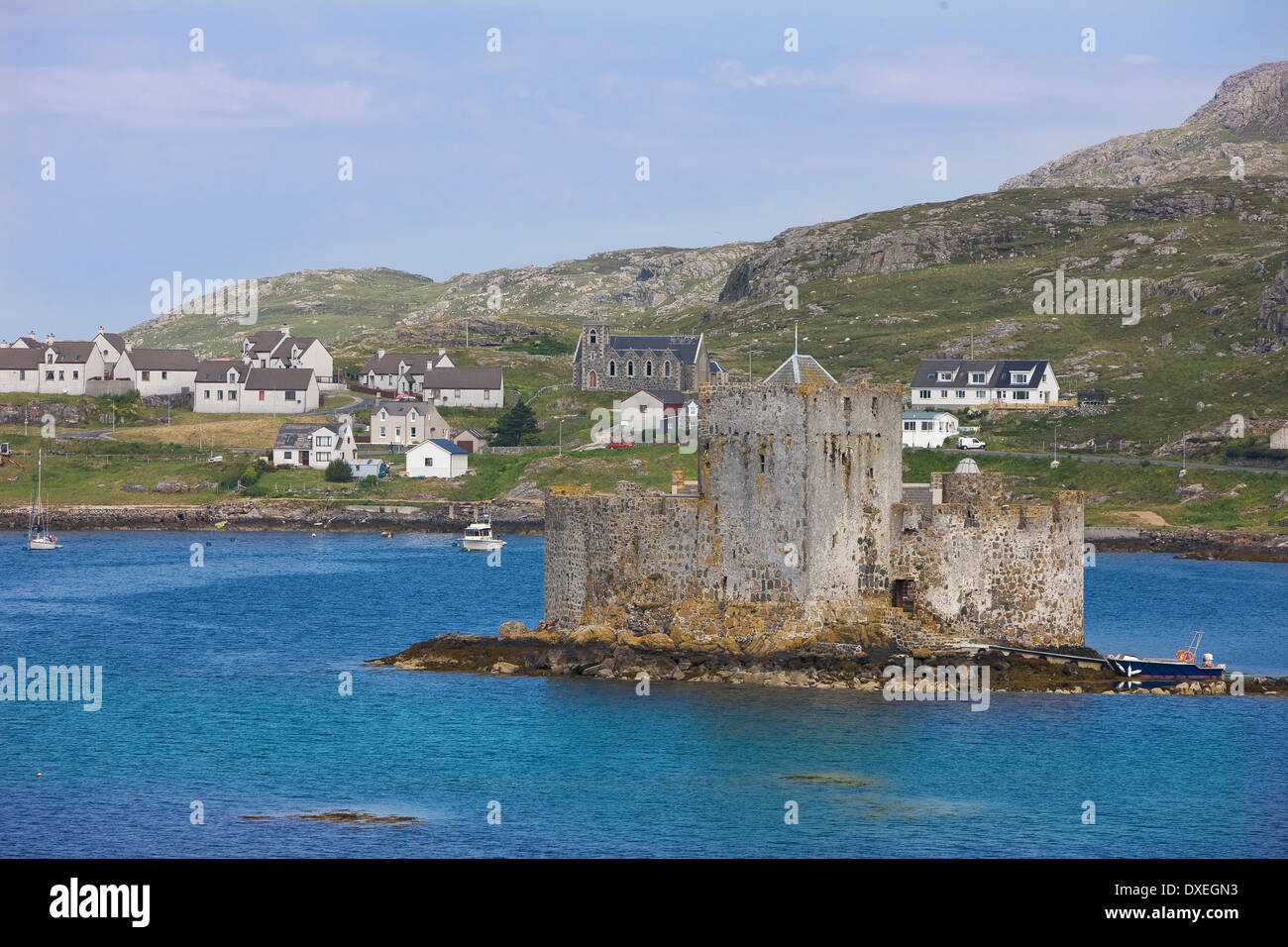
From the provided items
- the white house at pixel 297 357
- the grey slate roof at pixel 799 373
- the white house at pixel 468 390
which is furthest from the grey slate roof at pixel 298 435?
the grey slate roof at pixel 799 373

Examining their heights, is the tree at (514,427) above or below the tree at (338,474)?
above

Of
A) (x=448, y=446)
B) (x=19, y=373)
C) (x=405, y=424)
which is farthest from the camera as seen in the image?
(x=19, y=373)

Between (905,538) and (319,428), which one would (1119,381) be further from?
(905,538)

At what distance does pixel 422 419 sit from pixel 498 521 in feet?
74.4

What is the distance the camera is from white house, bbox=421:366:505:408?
146m

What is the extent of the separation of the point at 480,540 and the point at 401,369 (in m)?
54.0

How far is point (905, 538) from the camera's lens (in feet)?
143

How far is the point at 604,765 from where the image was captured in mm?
36156

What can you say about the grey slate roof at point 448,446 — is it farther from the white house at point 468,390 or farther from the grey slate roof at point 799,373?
the grey slate roof at point 799,373

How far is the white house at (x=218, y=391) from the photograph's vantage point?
144250 millimetres

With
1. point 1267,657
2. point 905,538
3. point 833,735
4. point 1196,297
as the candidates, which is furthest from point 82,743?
point 1196,297

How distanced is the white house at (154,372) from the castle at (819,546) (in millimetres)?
110297

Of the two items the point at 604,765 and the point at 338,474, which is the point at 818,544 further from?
the point at 338,474

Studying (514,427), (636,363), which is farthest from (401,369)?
(514,427)
